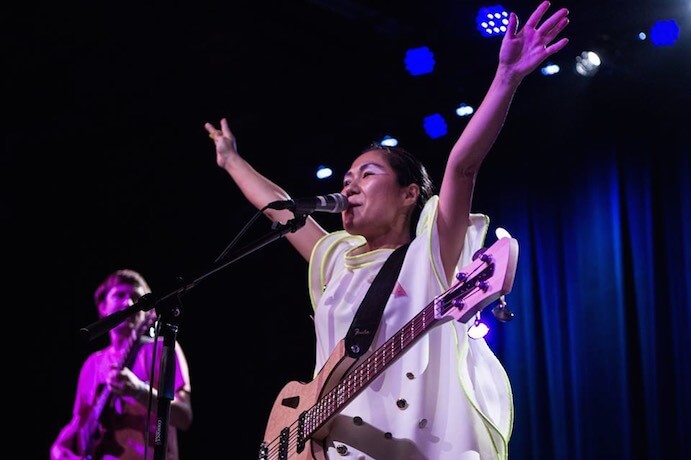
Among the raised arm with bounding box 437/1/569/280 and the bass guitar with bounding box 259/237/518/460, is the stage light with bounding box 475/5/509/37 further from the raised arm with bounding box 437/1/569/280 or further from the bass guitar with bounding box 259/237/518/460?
the bass guitar with bounding box 259/237/518/460

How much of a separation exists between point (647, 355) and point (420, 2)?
104 inches

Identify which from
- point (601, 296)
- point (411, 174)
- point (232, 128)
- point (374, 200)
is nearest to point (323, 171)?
point (232, 128)

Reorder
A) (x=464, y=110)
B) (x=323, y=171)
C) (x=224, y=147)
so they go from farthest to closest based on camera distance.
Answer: (x=323, y=171) → (x=464, y=110) → (x=224, y=147)

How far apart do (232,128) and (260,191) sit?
262cm

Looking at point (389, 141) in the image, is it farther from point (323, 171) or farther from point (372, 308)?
point (372, 308)

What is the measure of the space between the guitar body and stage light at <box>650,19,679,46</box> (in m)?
3.39

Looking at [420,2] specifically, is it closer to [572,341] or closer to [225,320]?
[572,341]

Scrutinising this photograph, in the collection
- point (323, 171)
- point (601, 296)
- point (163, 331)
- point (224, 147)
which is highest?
point (323, 171)

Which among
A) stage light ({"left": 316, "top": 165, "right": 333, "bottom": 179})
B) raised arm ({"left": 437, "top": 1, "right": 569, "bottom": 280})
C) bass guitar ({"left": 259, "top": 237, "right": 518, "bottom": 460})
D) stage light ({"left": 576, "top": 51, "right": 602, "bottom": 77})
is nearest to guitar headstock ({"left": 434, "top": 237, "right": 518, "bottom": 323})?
bass guitar ({"left": 259, "top": 237, "right": 518, "bottom": 460})

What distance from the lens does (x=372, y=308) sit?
2.70 metres

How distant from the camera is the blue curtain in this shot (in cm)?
479

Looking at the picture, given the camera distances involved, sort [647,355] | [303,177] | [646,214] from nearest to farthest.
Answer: [647,355] < [646,214] < [303,177]

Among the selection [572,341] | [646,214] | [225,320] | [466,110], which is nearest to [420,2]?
[466,110]

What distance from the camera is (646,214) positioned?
516 cm
